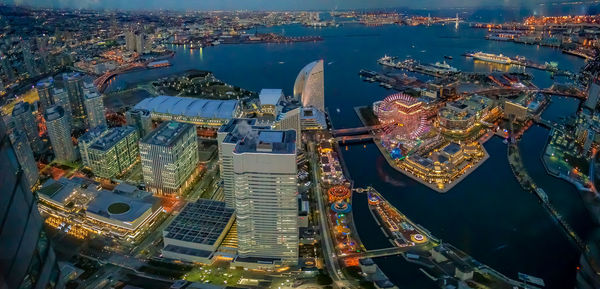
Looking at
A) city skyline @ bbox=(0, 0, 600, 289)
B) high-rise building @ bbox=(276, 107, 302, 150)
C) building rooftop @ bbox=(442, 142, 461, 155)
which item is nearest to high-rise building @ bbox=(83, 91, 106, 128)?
city skyline @ bbox=(0, 0, 600, 289)

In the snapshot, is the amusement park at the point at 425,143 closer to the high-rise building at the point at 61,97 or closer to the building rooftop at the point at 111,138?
the building rooftop at the point at 111,138

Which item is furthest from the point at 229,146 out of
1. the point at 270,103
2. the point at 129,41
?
the point at 129,41

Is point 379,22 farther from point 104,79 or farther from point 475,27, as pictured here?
point 104,79

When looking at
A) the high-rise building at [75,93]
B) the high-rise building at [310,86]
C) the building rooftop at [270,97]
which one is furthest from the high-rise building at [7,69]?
the high-rise building at [310,86]

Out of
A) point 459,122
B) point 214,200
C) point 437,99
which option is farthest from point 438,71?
point 214,200

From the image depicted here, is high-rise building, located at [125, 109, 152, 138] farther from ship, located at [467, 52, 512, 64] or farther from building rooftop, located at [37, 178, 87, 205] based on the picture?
ship, located at [467, 52, 512, 64]

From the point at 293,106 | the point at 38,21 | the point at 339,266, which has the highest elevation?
the point at 38,21
